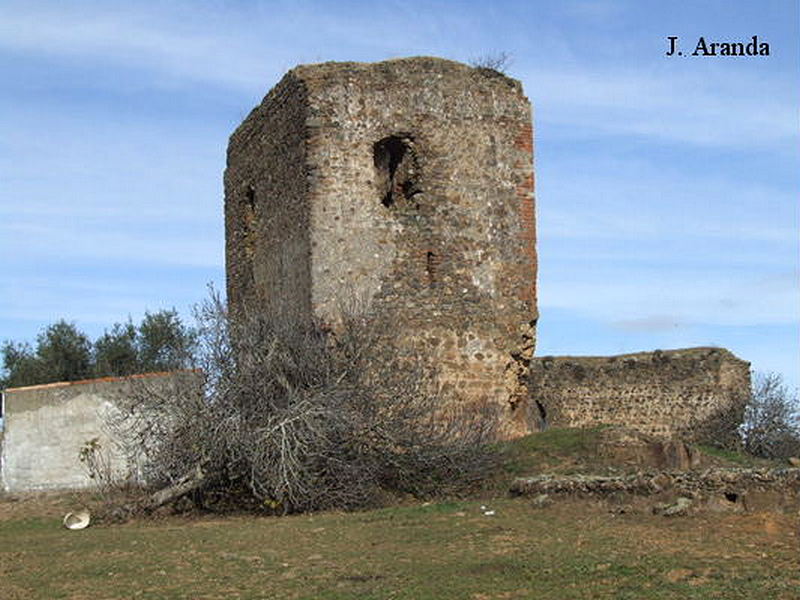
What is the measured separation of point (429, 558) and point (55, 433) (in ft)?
35.5

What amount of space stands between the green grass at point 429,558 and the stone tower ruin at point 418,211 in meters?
3.45

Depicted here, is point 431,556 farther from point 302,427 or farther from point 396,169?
point 396,169

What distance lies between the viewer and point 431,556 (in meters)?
8.67

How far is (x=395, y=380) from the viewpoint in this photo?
13.2 m

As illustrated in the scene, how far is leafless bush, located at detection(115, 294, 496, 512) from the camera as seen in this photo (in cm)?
1202

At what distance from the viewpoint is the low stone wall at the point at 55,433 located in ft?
56.9

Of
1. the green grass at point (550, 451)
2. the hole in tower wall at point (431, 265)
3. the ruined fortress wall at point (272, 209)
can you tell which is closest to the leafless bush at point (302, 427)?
the green grass at point (550, 451)

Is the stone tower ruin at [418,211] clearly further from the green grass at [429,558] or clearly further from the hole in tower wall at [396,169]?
the green grass at [429,558]

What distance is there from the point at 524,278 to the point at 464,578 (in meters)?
7.64

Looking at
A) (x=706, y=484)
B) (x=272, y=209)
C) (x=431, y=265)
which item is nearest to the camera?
(x=706, y=484)

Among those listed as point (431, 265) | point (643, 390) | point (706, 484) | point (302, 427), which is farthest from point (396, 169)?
point (643, 390)

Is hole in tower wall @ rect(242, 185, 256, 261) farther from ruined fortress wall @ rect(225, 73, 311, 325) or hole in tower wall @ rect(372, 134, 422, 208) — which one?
hole in tower wall @ rect(372, 134, 422, 208)

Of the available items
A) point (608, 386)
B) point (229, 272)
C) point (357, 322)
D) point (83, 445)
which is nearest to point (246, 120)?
point (229, 272)

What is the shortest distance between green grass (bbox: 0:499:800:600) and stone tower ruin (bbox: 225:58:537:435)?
11.3 ft
